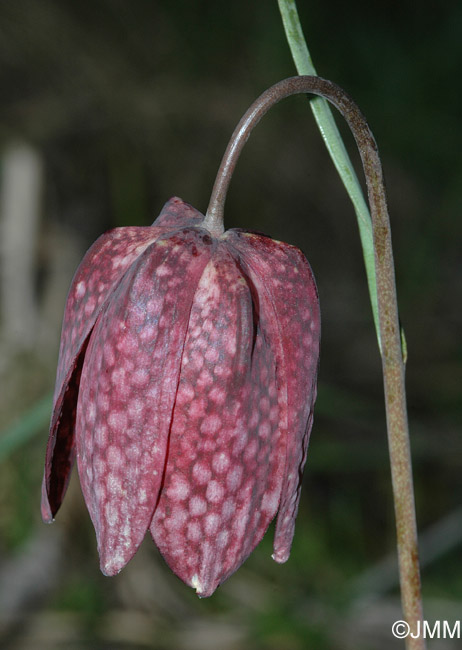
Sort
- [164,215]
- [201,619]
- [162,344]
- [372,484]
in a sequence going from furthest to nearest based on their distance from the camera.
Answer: [372,484] → [201,619] → [164,215] → [162,344]

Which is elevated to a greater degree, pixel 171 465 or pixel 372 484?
pixel 171 465

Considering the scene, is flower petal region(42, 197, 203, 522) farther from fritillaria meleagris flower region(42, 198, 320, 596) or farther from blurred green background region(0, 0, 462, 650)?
blurred green background region(0, 0, 462, 650)

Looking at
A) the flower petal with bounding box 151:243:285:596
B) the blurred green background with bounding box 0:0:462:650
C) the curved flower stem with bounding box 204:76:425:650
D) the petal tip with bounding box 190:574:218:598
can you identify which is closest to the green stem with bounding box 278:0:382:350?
the curved flower stem with bounding box 204:76:425:650

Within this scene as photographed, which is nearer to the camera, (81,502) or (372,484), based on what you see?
(81,502)

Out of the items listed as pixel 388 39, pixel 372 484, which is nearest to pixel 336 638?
pixel 372 484

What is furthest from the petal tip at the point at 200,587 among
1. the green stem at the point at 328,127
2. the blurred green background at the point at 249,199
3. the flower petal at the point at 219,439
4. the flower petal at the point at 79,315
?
the blurred green background at the point at 249,199

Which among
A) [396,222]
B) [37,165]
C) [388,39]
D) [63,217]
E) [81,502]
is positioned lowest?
[81,502]

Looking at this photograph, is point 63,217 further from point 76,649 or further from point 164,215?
point 164,215

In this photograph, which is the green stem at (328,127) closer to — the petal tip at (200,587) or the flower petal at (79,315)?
the flower petal at (79,315)
